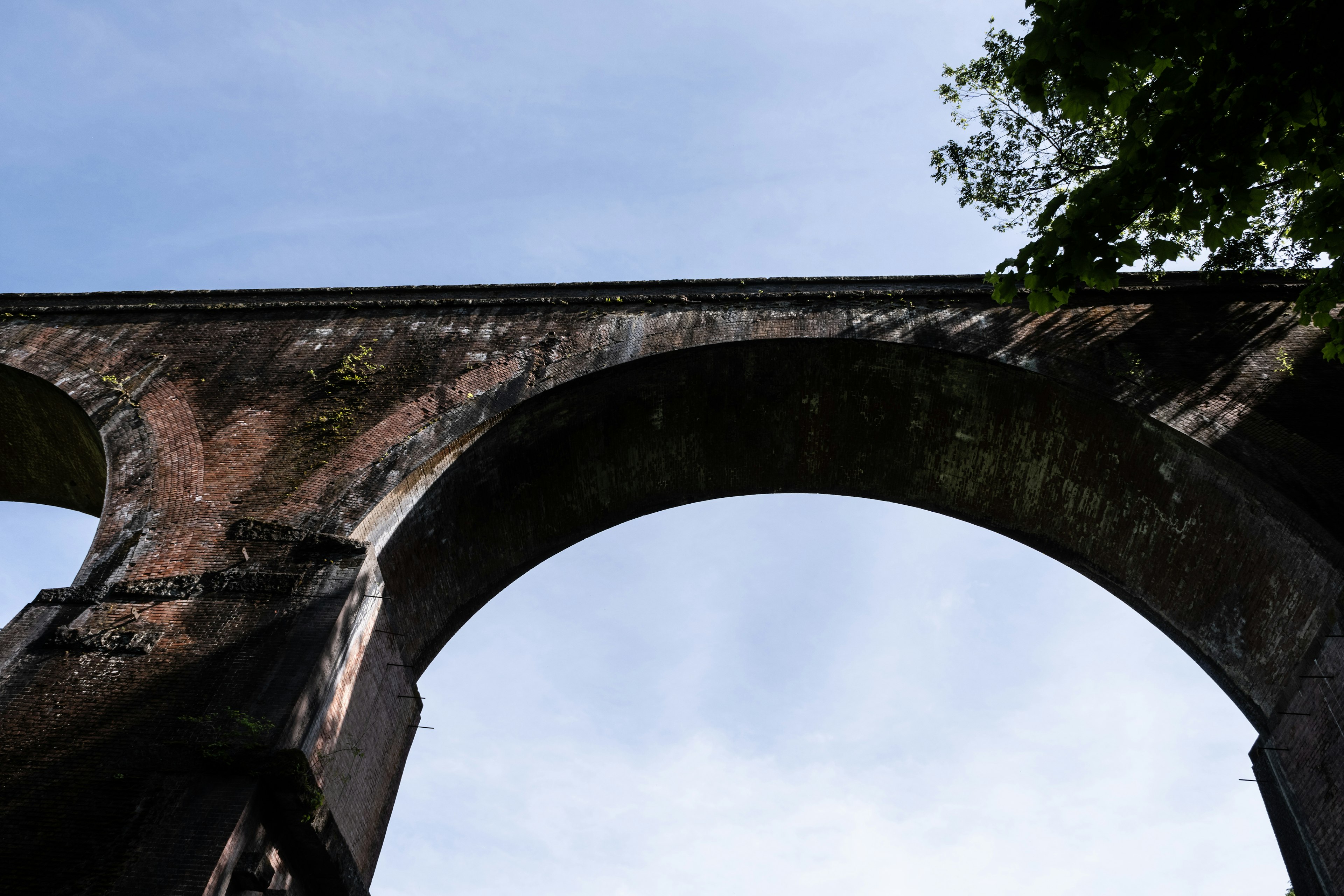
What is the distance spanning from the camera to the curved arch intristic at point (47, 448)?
8555 millimetres

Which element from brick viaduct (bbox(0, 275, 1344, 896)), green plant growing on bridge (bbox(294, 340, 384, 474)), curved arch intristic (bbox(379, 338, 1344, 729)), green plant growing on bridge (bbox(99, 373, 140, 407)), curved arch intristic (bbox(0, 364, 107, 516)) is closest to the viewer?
brick viaduct (bbox(0, 275, 1344, 896))

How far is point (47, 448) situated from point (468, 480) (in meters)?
4.96

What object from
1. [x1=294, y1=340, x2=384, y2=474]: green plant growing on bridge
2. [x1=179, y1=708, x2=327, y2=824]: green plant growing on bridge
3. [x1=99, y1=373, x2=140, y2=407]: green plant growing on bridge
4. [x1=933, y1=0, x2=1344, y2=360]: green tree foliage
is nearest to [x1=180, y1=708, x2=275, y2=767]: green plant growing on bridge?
[x1=179, y1=708, x2=327, y2=824]: green plant growing on bridge

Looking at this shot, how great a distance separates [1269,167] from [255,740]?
6.50 metres

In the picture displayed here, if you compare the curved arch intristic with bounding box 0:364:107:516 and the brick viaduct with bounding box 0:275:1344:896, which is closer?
the brick viaduct with bounding box 0:275:1344:896

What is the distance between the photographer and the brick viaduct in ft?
18.1

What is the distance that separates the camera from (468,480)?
25.2ft

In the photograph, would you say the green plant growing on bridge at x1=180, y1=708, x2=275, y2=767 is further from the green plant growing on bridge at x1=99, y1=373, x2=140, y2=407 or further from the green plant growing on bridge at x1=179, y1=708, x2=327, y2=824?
the green plant growing on bridge at x1=99, y1=373, x2=140, y2=407

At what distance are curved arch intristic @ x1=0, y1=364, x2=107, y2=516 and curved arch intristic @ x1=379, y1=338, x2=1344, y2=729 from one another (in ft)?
11.5

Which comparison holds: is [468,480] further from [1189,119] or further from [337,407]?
[1189,119]

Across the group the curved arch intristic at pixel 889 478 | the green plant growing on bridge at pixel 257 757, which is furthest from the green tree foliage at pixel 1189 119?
the green plant growing on bridge at pixel 257 757

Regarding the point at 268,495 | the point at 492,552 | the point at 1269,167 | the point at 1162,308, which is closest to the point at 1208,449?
the point at 1162,308

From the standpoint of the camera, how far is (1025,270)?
16.9 feet

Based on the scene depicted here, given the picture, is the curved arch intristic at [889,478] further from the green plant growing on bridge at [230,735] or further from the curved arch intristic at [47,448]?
the curved arch intristic at [47,448]
